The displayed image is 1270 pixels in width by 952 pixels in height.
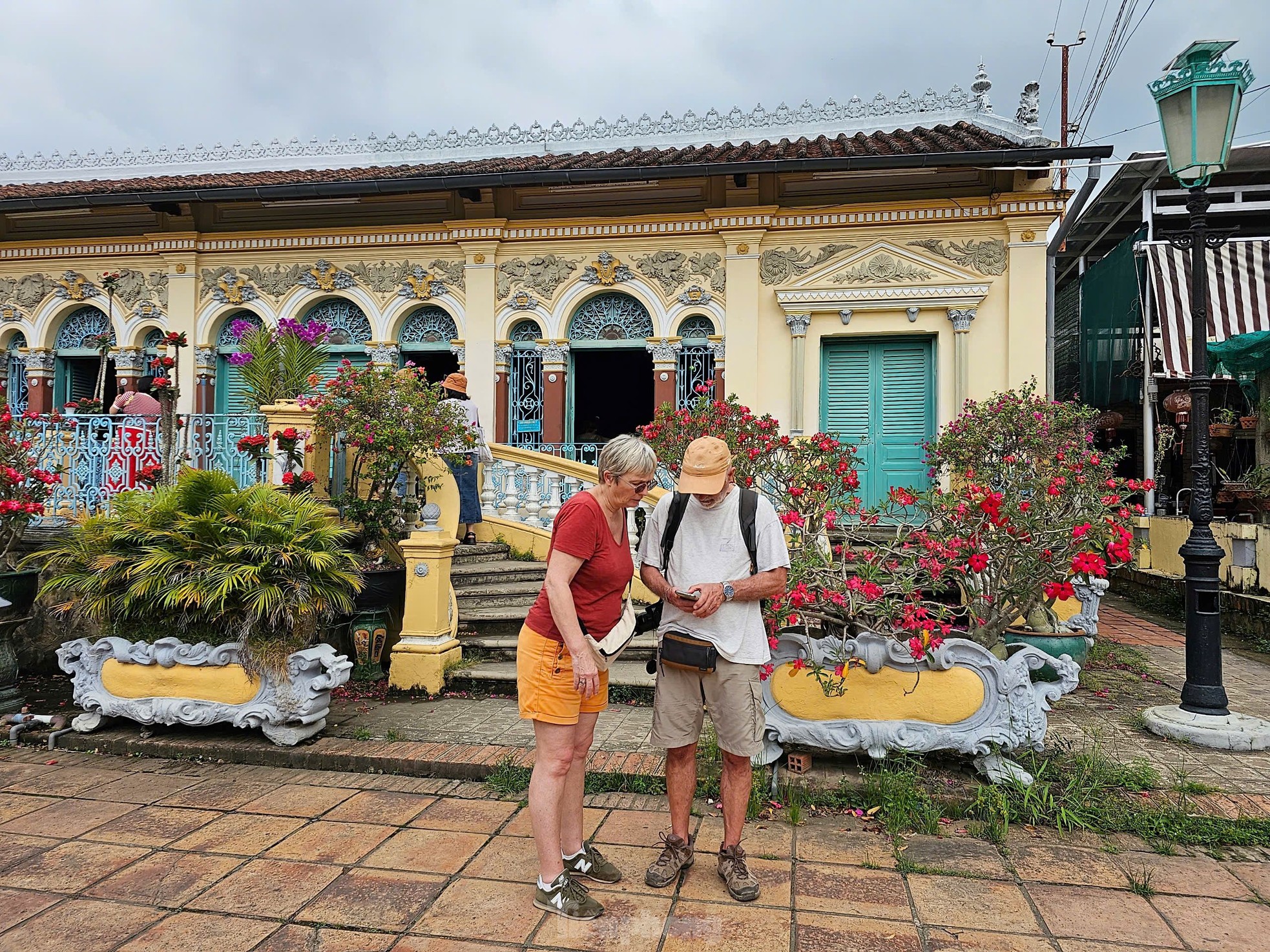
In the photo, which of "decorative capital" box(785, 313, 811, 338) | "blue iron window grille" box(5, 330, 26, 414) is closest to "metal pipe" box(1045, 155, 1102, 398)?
"decorative capital" box(785, 313, 811, 338)

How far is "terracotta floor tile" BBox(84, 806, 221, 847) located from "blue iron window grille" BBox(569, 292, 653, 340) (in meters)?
7.35

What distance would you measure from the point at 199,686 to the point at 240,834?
1.40 m

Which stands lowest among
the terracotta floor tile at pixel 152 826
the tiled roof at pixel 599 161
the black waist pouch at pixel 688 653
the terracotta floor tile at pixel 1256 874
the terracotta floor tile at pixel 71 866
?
the terracotta floor tile at pixel 1256 874

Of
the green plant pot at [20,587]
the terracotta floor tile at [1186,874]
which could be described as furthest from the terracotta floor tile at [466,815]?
the green plant pot at [20,587]

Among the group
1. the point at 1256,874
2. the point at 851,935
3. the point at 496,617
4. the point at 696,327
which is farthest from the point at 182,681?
the point at 696,327

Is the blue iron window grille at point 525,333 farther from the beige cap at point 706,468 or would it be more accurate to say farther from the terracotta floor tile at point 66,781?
the beige cap at point 706,468

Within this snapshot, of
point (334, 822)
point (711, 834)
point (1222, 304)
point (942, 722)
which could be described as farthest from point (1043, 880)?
point (1222, 304)

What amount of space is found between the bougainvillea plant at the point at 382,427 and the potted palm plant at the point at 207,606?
1157 mm

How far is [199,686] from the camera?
472 centimetres

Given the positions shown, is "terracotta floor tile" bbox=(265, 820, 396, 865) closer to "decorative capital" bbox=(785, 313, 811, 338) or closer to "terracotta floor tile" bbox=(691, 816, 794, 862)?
"terracotta floor tile" bbox=(691, 816, 794, 862)

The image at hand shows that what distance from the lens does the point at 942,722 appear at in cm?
411

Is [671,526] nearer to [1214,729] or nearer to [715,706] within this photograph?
[715,706]

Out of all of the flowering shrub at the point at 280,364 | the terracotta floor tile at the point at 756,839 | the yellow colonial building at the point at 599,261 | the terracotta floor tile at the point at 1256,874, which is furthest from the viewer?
the yellow colonial building at the point at 599,261

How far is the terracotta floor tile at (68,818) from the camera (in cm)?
365
